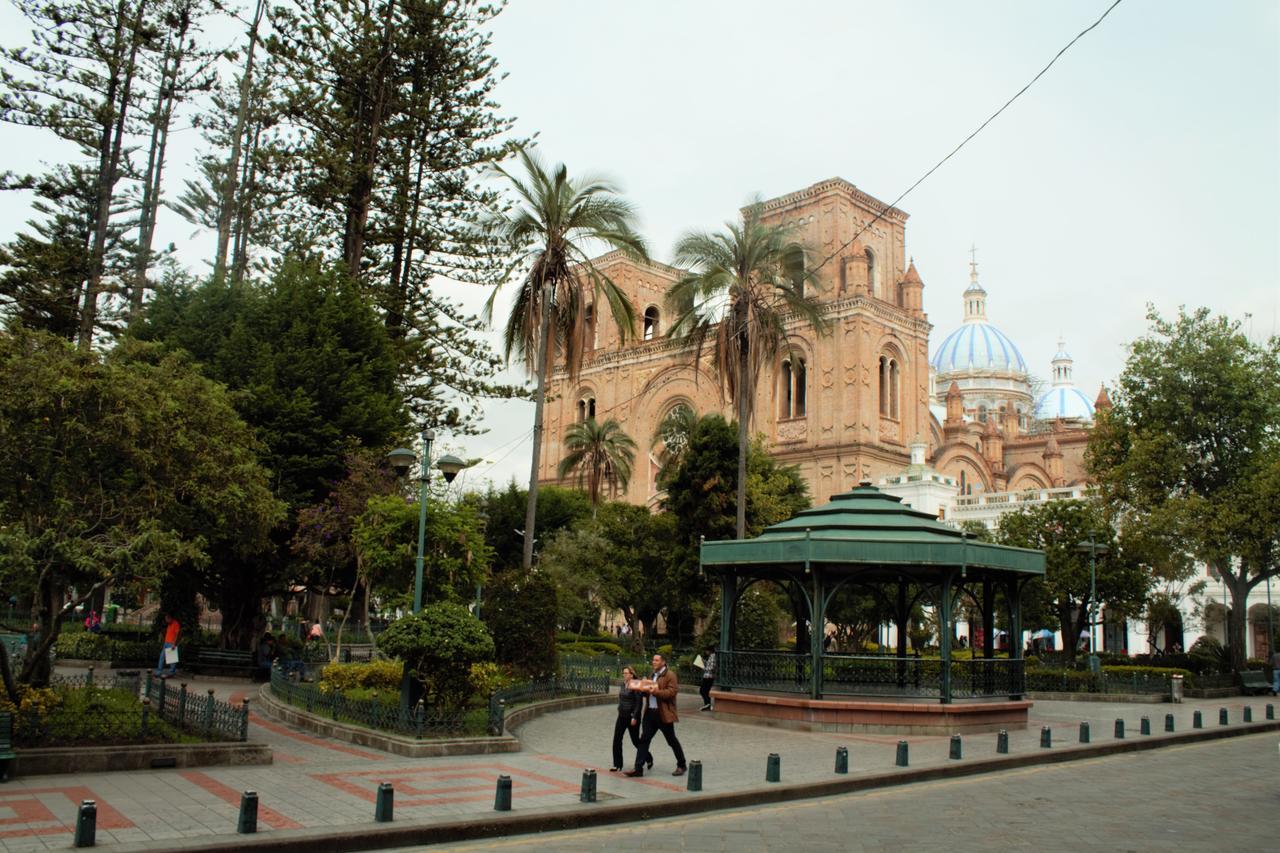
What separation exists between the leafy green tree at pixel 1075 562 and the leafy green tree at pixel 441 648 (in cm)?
2268

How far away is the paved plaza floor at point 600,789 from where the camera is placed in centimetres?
821

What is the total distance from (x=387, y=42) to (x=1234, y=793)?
23.6m

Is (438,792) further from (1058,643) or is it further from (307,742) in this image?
(1058,643)

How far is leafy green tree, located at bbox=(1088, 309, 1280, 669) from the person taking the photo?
26562 mm

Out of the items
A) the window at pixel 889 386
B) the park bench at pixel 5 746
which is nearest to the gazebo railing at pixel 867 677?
the park bench at pixel 5 746

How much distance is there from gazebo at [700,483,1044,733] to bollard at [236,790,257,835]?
9.84m

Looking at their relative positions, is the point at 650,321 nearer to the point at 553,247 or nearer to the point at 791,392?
the point at 791,392

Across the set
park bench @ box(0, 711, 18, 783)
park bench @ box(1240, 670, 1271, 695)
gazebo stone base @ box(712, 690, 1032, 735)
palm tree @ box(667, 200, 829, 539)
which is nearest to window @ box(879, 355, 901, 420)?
park bench @ box(1240, 670, 1271, 695)

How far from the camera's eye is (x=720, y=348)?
2383 cm

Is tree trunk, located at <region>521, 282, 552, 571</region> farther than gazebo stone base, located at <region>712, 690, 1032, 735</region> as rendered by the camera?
Yes

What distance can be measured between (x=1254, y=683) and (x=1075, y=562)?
18.0 ft

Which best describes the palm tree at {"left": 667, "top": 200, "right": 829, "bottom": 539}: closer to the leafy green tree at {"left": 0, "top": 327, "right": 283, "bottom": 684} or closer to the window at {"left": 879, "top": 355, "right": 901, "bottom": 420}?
the leafy green tree at {"left": 0, "top": 327, "right": 283, "bottom": 684}

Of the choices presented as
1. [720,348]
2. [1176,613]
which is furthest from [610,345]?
[720,348]

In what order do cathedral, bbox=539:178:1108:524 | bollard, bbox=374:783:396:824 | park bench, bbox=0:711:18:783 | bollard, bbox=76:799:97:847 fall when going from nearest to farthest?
bollard, bbox=76:799:97:847 < bollard, bbox=374:783:396:824 < park bench, bbox=0:711:18:783 < cathedral, bbox=539:178:1108:524
